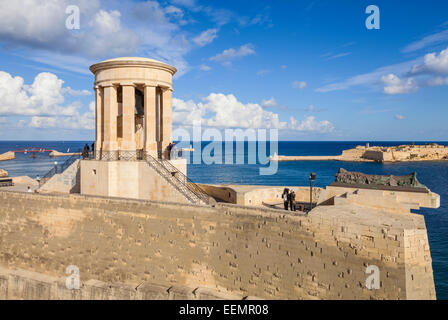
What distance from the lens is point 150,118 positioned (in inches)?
582

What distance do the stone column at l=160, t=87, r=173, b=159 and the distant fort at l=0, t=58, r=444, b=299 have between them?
0.06m

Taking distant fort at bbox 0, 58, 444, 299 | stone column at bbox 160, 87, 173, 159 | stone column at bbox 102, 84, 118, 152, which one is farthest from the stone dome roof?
stone column at bbox 160, 87, 173, 159

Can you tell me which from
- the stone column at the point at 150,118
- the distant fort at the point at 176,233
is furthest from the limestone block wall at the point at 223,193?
the stone column at the point at 150,118

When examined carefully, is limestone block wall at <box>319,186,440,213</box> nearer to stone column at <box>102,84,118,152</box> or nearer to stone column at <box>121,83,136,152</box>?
stone column at <box>121,83,136,152</box>

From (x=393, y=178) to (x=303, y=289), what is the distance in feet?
23.9

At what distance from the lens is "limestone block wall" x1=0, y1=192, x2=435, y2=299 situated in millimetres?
7734

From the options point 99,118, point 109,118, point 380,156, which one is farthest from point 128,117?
point 380,156

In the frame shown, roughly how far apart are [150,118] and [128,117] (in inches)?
42.6

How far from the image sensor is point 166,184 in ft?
41.8

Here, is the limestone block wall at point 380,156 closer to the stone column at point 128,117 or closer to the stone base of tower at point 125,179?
the stone column at point 128,117

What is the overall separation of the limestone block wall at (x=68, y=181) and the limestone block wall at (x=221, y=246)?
256 centimetres

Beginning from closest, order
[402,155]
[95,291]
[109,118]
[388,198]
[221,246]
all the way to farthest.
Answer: [95,291] < [221,246] < [388,198] < [109,118] < [402,155]

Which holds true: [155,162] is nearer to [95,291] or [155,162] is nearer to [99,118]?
[99,118]
